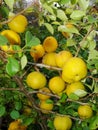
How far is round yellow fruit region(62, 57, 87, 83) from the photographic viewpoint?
874 millimetres

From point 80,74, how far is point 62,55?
8 centimetres

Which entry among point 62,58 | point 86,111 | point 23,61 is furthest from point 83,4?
point 86,111

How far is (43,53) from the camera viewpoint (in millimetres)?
1024

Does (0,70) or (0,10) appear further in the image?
(0,70)

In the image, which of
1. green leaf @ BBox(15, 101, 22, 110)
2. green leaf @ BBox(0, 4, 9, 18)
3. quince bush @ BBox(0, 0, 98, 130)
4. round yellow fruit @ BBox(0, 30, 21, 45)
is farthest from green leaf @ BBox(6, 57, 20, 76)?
green leaf @ BBox(15, 101, 22, 110)

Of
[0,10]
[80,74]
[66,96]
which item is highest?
[0,10]

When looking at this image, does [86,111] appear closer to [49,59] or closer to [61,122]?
[61,122]

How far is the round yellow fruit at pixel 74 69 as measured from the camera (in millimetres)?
874

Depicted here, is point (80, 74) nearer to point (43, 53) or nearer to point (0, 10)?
point (43, 53)

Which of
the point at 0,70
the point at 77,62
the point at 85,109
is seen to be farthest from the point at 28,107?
the point at 77,62

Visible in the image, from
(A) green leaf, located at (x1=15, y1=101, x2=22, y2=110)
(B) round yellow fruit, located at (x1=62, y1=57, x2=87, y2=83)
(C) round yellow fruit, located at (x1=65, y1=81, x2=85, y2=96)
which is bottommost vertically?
(A) green leaf, located at (x1=15, y1=101, x2=22, y2=110)

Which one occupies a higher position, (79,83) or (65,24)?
(65,24)

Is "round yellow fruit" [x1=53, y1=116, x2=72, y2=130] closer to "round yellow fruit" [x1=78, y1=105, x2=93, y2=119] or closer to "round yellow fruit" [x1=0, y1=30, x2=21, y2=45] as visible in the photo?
"round yellow fruit" [x1=78, y1=105, x2=93, y2=119]

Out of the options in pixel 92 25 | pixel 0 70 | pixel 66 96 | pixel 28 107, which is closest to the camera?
pixel 92 25
